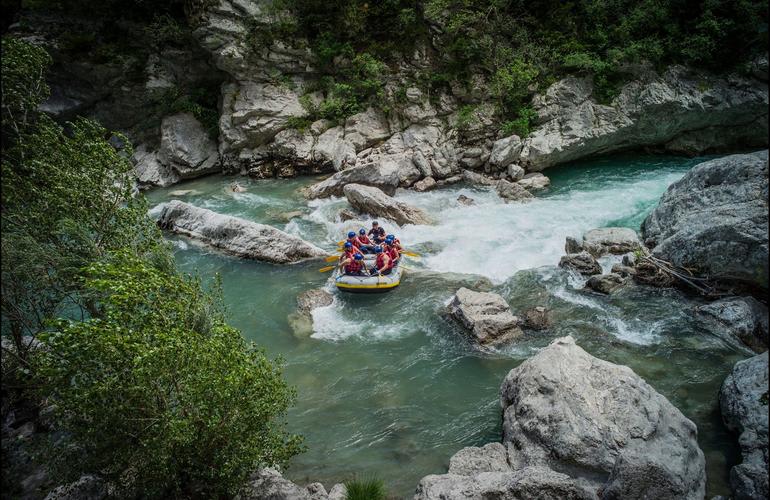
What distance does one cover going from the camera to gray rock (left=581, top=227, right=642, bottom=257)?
1325cm

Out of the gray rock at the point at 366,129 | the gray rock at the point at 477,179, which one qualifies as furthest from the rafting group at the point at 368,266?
the gray rock at the point at 366,129

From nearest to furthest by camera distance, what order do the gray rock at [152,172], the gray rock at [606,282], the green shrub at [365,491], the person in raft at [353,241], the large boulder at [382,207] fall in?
1. the green shrub at [365,491]
2. the gray rock at [606,282]
3. the person in raft at [353,241]
4. the large boulder at [382,207]
5. the gray rock at [152,172]

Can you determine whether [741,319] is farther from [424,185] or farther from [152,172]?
[152,172]

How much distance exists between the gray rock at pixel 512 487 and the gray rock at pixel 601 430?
0.52 metres

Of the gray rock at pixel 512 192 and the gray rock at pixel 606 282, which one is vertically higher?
the gray rock at pixel 512 192

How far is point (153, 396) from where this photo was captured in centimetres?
520

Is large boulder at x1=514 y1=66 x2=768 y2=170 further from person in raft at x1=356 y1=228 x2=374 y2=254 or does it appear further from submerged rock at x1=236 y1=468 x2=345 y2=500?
submerged rock at x1=236 y1=468 x2=345 y2=500

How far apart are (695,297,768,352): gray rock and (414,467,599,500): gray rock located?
6386mm

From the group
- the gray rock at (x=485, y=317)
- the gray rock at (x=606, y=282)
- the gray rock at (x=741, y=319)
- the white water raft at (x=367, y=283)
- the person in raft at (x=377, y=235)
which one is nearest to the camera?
the gray rock at (x=741, y=319)

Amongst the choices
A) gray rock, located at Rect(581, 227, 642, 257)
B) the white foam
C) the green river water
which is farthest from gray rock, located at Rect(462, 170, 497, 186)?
the white foam

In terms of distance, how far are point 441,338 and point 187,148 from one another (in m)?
20.2

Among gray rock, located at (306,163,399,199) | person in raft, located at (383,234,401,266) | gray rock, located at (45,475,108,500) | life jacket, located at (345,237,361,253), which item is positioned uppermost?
gray rock, located at (306,163,399,199)

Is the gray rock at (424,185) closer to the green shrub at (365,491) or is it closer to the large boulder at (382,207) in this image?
the large boulder at (382,207)

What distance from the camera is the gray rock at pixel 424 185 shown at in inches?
805
